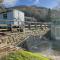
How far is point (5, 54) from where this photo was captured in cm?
520

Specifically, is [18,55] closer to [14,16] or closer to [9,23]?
[9,23]

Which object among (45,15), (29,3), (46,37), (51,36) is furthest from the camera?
(46,37)

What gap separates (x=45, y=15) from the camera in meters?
6.97

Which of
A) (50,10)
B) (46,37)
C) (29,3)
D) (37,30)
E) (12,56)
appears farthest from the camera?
(37,30)

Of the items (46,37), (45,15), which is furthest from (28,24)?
(45,15)

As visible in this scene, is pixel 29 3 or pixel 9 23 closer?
pixel 29 3

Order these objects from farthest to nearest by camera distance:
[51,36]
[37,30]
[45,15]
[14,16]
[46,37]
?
1. [14,16]
2. [37,30]
3. [46,37]
4. [51,36]
5. [45,15]

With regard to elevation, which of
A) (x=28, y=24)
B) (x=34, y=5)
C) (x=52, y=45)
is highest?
(x=34, y=5)

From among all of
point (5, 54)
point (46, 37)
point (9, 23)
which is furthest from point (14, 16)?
point (5, 54)

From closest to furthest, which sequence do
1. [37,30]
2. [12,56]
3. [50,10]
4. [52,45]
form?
[12,56] → [50,10] → [52,45] → [37,30]

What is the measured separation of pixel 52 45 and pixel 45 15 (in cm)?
164

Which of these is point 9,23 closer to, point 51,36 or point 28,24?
point 28,24

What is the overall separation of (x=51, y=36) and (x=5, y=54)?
4213mm

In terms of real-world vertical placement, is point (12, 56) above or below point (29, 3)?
below
